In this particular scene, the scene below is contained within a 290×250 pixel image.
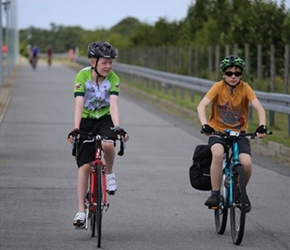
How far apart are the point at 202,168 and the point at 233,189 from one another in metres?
0.45

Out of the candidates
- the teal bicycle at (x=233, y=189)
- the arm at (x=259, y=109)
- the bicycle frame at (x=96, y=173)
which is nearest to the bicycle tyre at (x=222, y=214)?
the teal bicycle at (x=233, y=189)

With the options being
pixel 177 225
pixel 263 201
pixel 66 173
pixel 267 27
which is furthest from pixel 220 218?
pixel 267 27

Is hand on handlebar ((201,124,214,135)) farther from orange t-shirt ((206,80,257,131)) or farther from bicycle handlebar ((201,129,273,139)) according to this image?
orange t-shirt ((206,80,257,131))

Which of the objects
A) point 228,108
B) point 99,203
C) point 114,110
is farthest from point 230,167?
point 99,203

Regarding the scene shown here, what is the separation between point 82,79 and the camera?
348 inches

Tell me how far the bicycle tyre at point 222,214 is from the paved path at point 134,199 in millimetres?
86

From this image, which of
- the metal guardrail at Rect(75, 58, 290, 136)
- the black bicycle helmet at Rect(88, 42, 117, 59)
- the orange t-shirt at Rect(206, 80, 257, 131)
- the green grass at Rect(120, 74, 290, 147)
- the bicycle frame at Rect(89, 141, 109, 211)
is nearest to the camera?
the bicycle frame at Rect(89, 141, 109, 211)

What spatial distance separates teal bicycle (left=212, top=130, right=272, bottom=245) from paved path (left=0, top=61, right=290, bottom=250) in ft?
0.63

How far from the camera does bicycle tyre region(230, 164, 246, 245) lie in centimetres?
851

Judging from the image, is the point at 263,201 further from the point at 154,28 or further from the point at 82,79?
the point at 154,28

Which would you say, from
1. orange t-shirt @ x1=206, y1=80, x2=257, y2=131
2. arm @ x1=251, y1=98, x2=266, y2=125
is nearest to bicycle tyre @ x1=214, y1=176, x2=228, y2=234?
orange t-shirt @ x1=206, y1=80, x2=257, y2=131

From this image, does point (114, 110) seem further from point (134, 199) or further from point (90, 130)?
point (134, 199)

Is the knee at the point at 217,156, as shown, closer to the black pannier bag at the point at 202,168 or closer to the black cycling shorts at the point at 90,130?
the black pannier bag at the point at 202,168

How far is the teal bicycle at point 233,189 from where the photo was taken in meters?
8.60
